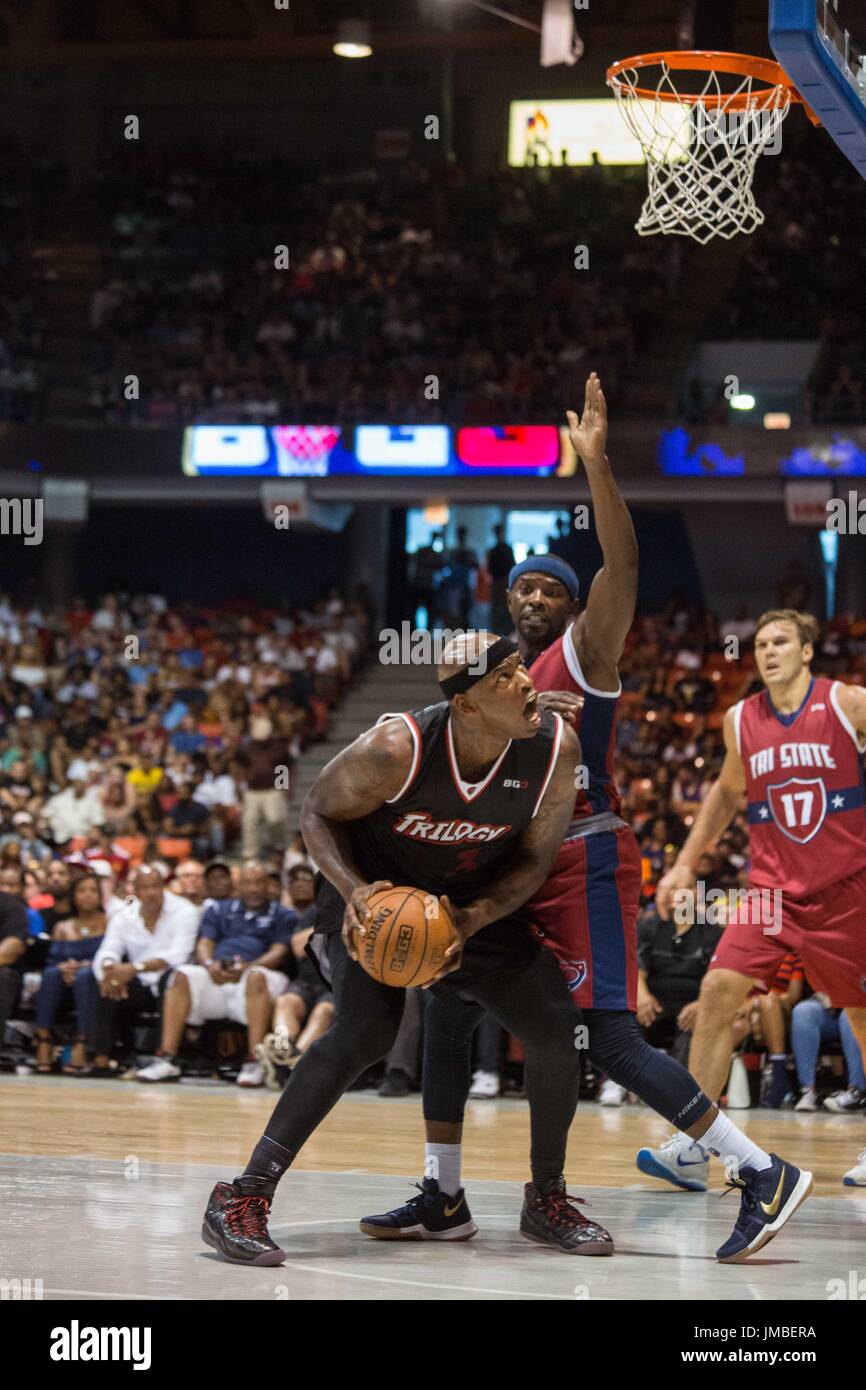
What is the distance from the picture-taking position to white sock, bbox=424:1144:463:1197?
4707 millimetres

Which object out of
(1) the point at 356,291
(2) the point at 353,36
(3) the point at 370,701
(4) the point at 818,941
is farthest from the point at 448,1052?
(1) the point at 356,291

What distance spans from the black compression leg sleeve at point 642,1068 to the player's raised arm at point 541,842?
0.48 metres

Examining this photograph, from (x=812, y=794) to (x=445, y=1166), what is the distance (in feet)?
6.70

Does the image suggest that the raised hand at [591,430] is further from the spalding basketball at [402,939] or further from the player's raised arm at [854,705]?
the player's raised arm at [854,705]

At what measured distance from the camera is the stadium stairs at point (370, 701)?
16359mm

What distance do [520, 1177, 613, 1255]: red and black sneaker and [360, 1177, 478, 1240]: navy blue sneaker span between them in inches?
6.9

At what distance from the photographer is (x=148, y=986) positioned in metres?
9.81

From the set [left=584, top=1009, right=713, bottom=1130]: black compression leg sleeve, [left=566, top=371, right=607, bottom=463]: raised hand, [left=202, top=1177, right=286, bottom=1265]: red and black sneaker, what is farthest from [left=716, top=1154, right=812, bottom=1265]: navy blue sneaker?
[left=566, top=371, right=607, bottom=463]: raised hand

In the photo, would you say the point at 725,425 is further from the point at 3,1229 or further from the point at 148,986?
the point at 3,1229

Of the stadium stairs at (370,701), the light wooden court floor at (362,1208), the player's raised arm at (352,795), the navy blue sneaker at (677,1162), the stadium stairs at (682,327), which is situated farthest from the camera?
the stadium stairs at (682,327)

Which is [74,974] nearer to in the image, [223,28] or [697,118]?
[697,118]

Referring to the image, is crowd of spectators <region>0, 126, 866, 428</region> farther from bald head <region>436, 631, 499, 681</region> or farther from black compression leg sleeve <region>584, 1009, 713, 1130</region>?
bald head <region>436, 631, 499, 681</region>

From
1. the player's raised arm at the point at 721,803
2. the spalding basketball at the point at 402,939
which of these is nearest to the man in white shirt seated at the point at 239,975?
the player's raised arm at the point at 721,803

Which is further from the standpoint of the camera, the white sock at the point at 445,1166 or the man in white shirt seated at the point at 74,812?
the man in white shirt seated at the point at 74,812
